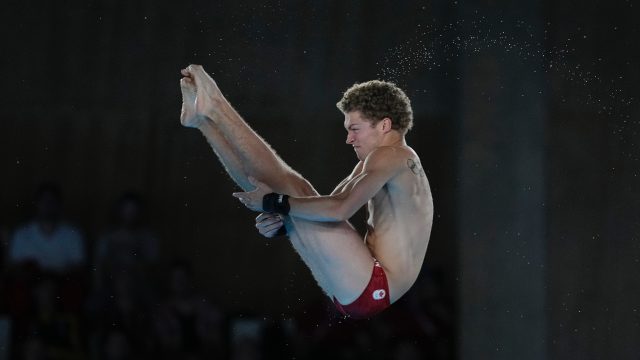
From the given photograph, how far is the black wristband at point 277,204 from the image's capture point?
109 inches

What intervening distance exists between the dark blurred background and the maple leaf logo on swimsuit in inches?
76.6

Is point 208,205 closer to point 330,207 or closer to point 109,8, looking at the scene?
point 109,8

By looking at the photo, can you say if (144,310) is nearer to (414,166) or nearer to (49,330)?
(49,330)

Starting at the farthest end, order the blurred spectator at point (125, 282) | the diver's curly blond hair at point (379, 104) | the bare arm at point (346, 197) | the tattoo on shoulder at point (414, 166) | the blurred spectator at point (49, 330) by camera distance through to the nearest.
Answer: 1. the blurred spectator at point (125, 282)
2. the blurred spectator at point (49, 330)
3. the diver's curly blond hair at point (379, 104)
4. the tattoo on shoulder at point (414, 166)
5. the bare arm at point (346, 197)

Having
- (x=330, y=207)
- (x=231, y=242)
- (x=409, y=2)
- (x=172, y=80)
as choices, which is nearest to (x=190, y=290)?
(x=231, y=242)

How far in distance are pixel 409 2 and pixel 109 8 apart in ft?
5.62

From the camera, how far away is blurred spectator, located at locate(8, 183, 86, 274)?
16.2ft

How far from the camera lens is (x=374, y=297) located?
9.73ft

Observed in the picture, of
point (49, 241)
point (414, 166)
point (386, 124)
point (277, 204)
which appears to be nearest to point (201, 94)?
point (277, 204)

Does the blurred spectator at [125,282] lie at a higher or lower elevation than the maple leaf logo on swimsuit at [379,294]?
lower

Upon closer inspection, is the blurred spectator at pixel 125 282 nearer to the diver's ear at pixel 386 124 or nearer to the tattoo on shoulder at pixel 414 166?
the diver's ear at pixel 386 124

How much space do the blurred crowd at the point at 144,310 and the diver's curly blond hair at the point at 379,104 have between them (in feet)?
6.63

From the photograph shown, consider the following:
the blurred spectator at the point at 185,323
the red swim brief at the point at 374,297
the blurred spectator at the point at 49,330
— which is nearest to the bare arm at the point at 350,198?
the red swim brief at the point at 374,297

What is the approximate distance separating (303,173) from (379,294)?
6.57 ft
